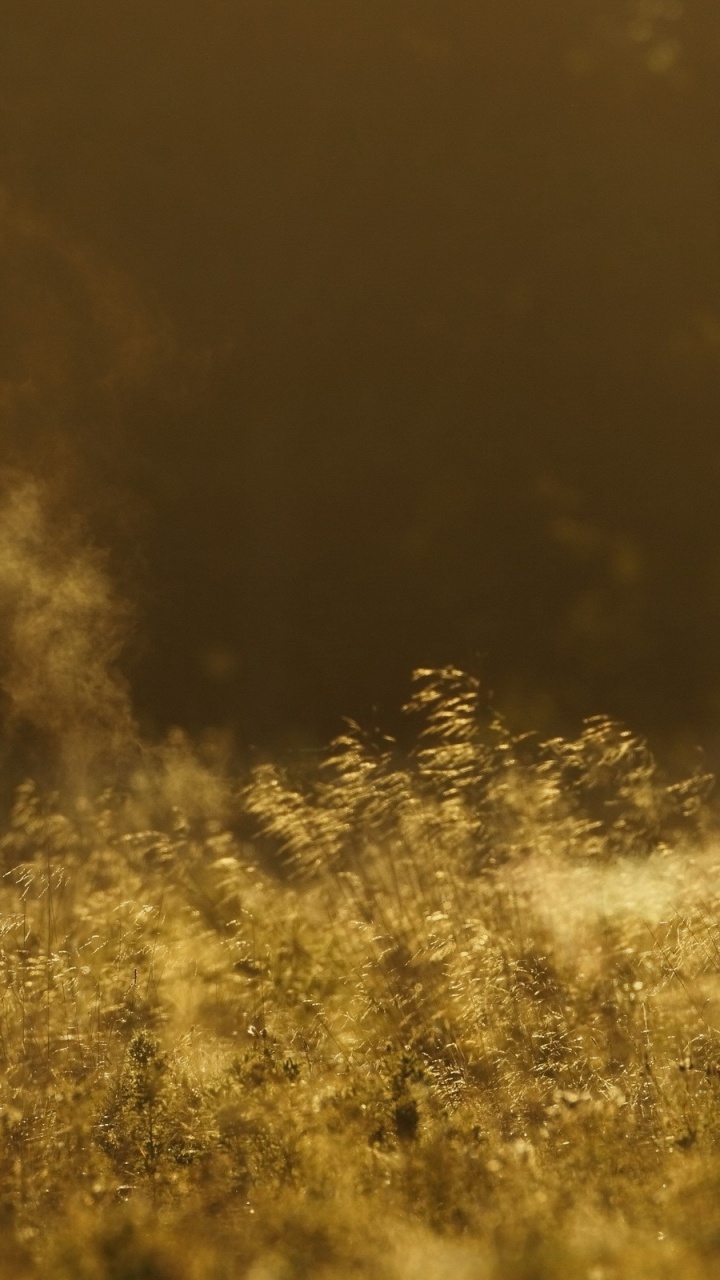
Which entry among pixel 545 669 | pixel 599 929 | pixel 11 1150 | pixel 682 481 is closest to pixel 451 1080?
pixel 599 929

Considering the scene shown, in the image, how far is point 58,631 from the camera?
5180 millimetres

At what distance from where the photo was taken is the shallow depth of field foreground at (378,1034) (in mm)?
2340

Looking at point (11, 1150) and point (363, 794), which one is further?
point (363, 794)

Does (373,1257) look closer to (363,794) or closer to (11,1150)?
(11,1150)

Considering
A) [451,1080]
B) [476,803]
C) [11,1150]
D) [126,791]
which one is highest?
[126,791]

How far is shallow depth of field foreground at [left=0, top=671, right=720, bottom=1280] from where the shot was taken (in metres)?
2.34

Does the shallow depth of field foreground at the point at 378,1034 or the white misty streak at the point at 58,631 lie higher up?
the white misty streak at the point at 58,631

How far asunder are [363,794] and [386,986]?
78 cm

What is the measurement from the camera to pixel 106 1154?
102 inches

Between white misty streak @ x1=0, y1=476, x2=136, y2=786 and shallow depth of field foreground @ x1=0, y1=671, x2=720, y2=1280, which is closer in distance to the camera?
shallow depth of field foreground @ x1=0, y1=671, x2=720, y2=1280

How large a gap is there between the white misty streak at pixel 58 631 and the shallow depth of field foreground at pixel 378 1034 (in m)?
1.15

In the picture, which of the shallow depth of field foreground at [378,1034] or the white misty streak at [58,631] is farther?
the white misty streak at [58,631]

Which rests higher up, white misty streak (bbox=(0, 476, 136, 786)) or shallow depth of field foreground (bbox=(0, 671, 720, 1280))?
white misty streak (bbox=(0, 476, 136, 786))

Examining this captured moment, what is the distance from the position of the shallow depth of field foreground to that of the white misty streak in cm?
115
